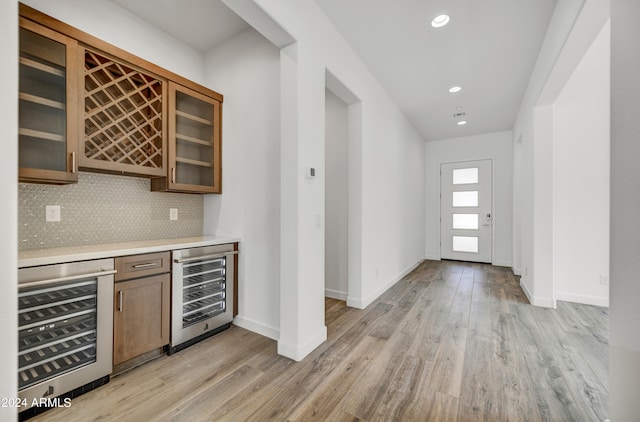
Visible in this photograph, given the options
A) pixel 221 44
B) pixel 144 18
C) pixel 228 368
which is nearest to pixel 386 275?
pixel 228 368

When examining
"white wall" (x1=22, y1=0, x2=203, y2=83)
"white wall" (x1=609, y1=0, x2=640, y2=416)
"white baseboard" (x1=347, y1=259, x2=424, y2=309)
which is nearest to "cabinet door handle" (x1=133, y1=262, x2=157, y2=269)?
"white wall" (x1=22, y1=0, x2=203, y2=83)

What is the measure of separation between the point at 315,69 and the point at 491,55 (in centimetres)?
219

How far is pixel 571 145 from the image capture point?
3.48 meters

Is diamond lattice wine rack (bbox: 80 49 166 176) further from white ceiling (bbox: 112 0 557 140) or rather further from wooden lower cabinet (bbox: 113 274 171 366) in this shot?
wooden lower cabinet (bbox: 113 274 171 366)

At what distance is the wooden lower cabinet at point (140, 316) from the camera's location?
1.85m

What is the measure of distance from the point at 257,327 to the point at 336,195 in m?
1.93

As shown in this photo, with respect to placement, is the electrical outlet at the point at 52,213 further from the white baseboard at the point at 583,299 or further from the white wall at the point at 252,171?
the white baseboard at the point at 583,299

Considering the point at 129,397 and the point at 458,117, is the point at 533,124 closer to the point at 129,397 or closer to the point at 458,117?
the point at 458,117

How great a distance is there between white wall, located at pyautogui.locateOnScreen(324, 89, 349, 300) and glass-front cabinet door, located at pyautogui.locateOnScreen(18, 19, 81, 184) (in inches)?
103

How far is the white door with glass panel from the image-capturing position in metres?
6.03

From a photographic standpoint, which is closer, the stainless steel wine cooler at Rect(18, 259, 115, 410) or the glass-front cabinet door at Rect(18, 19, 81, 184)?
the stainless steel wine cooler at Rect(18, 259, 115, 410)

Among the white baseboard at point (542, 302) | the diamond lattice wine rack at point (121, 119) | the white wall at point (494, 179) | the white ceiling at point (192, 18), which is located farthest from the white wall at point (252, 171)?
the white wall at point (494, 179)

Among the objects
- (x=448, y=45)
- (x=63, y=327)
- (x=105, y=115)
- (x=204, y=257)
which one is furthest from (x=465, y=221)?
(x=63, y=327)

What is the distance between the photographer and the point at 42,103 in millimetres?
1759
